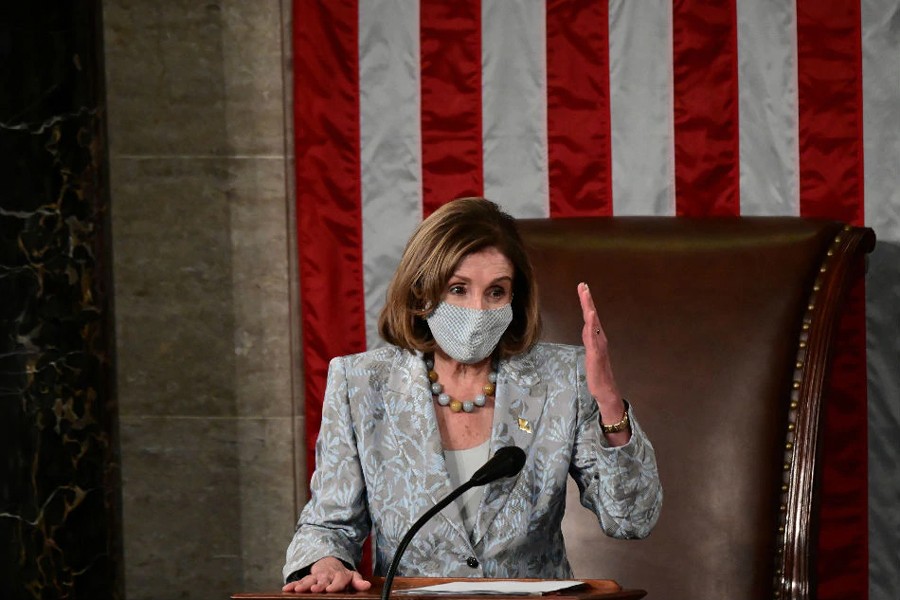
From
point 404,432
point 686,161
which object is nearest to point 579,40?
point 686,161

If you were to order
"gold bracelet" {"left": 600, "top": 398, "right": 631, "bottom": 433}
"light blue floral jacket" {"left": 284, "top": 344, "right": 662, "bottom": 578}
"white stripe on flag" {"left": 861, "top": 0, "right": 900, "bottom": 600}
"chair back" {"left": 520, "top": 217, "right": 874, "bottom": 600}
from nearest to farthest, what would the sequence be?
"gold bracelet" {"left": 600, "top": 398, "right": 631, "bottom": 433}
"light blue floral jacket" {"left": 284, "top": 344, "right": 662, "bottom": 578}
"chair back" {"left": 520, "top": 217, "right": 874, "bottom": 600}
"white stripe on flag" {"left": 861, "top": 0, "right": 900, "bottom": 600}

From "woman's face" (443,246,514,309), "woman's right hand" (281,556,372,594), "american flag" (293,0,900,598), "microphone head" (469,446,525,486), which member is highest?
"american flag" (293,0,900,598)

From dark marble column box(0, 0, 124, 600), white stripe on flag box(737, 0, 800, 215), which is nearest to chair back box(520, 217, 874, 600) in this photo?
white stripe on flag box(737, 0, 800, 215)

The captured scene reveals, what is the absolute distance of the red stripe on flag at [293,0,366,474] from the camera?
3607mm

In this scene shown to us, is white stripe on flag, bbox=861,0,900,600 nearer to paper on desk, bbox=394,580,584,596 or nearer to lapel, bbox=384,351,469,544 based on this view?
lapel, bbox=384,351,469,544

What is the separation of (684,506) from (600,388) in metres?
0.98

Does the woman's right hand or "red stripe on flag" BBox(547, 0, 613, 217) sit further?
"red stripe on flag" BBox(547, 0, 613, 217)

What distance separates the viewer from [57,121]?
343 cm

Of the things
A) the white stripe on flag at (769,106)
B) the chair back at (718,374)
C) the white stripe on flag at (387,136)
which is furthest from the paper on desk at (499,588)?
the white stripe on flag at (769,106)

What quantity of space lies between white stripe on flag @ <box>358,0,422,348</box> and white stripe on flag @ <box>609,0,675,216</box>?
0.57 m

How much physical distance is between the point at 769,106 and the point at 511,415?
1.55 m

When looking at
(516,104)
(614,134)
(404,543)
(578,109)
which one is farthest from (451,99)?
(404,543)

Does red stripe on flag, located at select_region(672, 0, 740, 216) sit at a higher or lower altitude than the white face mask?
higher

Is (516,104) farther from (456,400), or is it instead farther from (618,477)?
(618,477)
